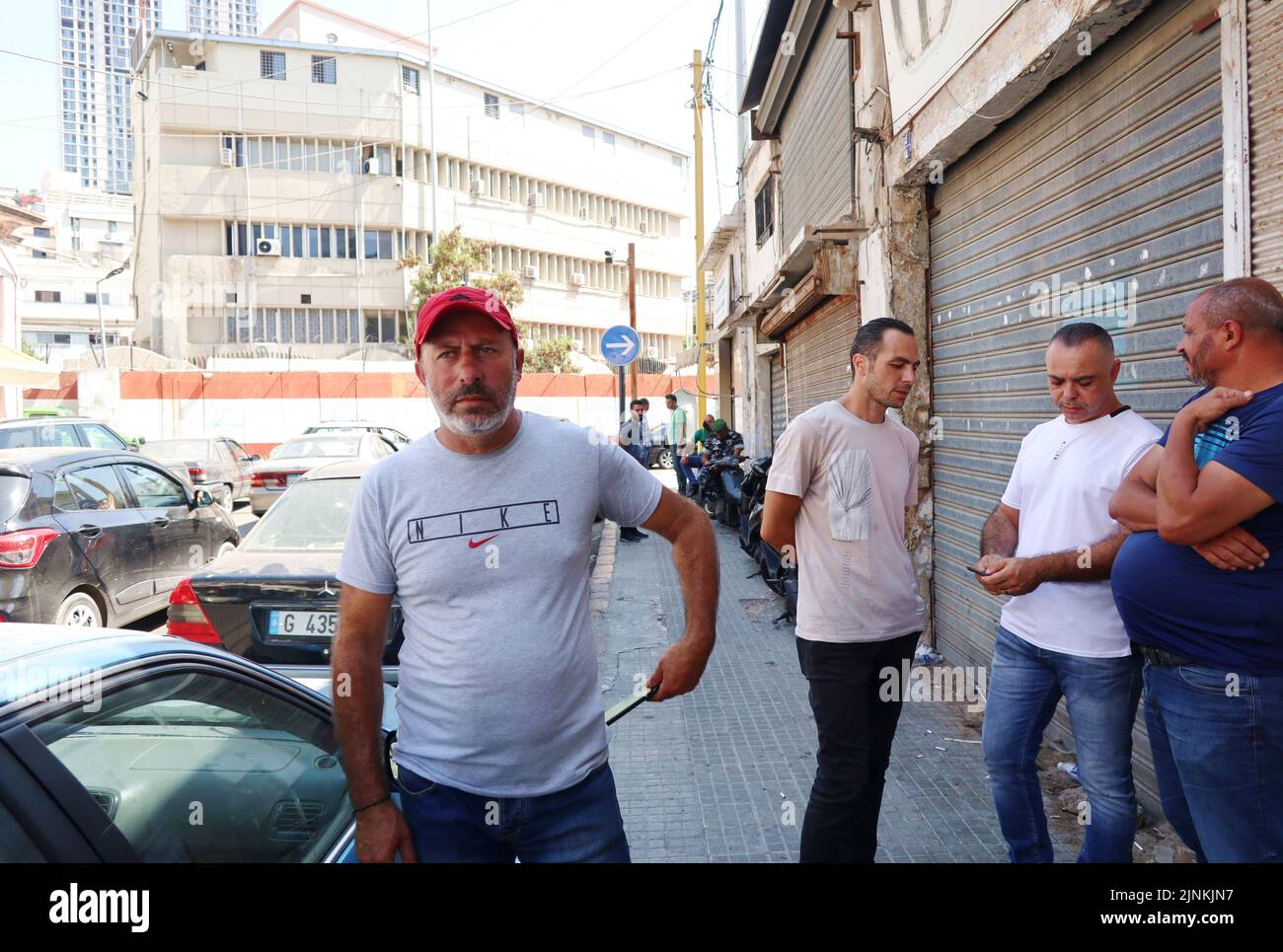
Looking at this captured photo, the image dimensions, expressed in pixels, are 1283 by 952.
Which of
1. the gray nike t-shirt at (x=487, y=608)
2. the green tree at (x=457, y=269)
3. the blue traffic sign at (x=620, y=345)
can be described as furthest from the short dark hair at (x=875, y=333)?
the green tree at (x=457, y=269)

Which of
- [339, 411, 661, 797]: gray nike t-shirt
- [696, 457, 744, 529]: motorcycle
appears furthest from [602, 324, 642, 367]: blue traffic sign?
[339, 411, 661, 797]: gray nike t-shirt

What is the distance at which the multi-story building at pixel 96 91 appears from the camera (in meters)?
171

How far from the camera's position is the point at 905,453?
3.47 metres

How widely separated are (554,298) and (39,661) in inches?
2040

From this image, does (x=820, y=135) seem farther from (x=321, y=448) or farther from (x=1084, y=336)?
(x=321, y=448)

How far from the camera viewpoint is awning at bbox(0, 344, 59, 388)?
21.3m

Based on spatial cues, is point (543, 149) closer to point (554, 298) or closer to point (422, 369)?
point (554, 298)

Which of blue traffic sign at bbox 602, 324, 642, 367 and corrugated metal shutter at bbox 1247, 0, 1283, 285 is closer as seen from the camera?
corrugated metal shutter at bbox 1247, 0, 1283, 285

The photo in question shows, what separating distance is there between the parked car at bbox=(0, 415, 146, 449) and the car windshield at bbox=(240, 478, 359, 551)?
20.9ft

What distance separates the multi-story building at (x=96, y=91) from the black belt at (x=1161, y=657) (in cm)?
→ 19753

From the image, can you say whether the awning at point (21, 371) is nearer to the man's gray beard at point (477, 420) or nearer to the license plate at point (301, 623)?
the license plate at point (301, 623)

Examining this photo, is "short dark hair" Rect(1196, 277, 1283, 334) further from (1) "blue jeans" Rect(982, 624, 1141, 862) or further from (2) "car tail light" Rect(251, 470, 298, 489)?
Result: (2) "car tail light" Rect(251, 470, 298, 489)

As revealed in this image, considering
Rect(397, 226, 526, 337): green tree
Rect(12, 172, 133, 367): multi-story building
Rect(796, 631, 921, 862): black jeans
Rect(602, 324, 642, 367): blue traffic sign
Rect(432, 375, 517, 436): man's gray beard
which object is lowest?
Rect(796, 631, 921, 862): black jeans

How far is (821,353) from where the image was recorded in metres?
11.3
